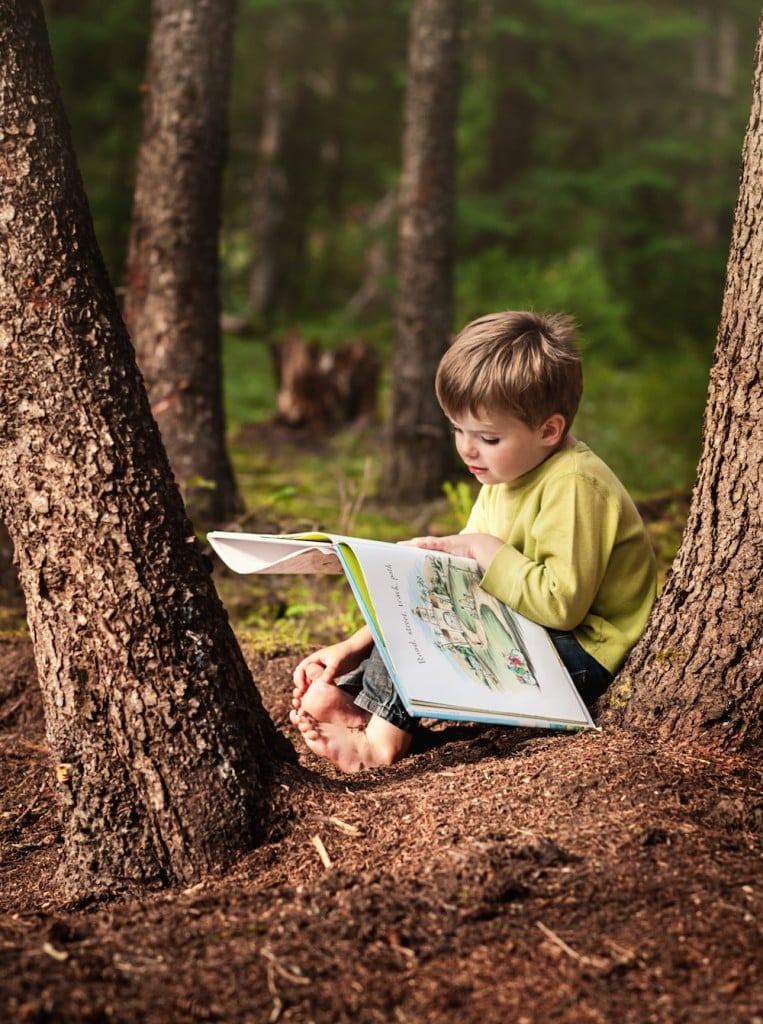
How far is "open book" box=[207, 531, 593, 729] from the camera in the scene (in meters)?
2.54

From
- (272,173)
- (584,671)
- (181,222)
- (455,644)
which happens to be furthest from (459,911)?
(272,173)

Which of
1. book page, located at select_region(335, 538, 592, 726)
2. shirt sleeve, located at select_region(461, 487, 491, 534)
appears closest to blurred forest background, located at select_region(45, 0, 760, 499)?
shirt sleeve, located at select_region(461, 487, 491, 534)

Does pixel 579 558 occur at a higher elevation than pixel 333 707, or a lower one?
higher

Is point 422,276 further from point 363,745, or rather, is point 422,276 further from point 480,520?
point 363,745

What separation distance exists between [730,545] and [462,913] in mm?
1143

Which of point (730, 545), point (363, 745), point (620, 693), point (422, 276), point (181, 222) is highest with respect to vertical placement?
point (181, 222)

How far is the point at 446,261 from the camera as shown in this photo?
737 cm

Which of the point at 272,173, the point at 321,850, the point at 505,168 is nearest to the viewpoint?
the point at 321,850

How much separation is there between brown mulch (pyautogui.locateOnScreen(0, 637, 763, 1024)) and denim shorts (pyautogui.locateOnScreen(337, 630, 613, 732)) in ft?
0.84

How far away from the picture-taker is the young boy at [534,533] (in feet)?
9.45

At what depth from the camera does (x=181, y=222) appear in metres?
5.64

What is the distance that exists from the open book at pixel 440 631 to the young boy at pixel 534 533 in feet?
0.33

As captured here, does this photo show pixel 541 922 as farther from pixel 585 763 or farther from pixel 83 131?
pixel 83 131

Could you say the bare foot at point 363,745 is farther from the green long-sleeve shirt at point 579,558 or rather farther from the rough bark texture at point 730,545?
the rough bark texture at point 730,545
